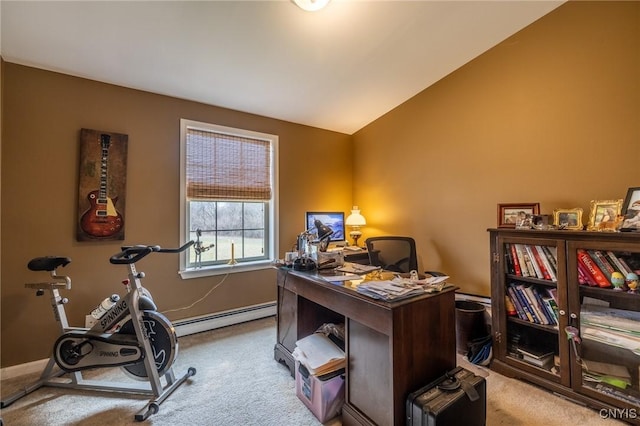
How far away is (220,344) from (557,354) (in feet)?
9.00

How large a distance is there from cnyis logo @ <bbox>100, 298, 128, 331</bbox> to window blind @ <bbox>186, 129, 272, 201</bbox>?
1.24 meters

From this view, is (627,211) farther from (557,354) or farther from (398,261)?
(398,261)

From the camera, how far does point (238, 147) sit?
123 inches

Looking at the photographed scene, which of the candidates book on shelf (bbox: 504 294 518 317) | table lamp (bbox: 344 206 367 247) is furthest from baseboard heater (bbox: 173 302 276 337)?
book on shelf (bbox: 504 294 518 317)

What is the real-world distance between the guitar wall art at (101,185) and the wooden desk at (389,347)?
2.00 m

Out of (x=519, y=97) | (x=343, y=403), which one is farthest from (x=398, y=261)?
(x=519, y=97)

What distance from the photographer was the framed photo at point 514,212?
228 cm

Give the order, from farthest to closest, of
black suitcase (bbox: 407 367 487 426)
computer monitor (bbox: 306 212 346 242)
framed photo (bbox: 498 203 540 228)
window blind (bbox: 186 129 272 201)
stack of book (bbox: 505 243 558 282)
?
computer monitor (bbox: 306 212 346 242)
window blind (bbox: 186 129 272 201)
framed photo (bbox: 498 203 540 228)
stack of book (bbox: 505 243 558 282)
black suitcase (bbox: 407 367 487 426)

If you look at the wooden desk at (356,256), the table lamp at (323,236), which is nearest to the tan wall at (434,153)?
the wooden desk at (356,256)

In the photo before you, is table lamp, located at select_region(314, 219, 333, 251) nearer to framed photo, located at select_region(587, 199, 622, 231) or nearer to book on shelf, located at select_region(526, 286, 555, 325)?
book on shelf, located at select_region(526, 286, 555, 325)

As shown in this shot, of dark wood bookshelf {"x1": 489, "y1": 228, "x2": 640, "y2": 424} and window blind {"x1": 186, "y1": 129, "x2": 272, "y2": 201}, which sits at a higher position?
window blind {"x1": 186, "y1": 129, "x2": 272, "y2": 201}

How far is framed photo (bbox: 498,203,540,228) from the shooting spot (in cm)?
228

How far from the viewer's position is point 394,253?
116 inches

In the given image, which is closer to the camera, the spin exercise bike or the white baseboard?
the spin exercise bike
